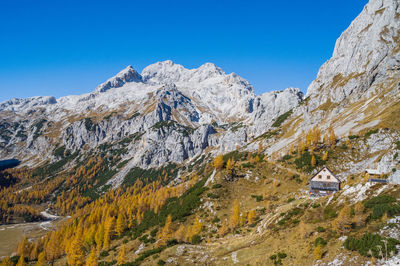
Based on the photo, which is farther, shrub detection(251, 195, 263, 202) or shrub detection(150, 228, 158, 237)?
shrub detection(150, 228, 158, 237)

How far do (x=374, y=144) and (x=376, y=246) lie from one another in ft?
272

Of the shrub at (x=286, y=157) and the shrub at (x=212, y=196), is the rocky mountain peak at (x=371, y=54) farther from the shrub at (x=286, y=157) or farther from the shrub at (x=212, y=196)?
the shrub at (x=212, y=196)

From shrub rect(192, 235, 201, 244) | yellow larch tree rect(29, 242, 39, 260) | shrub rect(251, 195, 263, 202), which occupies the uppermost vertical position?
shrub rect(251, 195, 263, 202)

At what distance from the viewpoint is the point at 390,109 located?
11438 cm

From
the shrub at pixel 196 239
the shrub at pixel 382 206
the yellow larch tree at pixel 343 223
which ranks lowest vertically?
the shrub at pixel 196 239

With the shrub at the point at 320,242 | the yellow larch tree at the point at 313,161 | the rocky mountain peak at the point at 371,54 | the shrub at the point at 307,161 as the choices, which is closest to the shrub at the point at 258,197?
the shrub at the point at 307,161

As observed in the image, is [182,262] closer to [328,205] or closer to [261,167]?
[328,205]

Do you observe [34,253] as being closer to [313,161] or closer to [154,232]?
[154,232]

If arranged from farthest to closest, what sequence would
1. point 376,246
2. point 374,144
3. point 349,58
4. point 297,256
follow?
1. point 349,58
2. point 374,144
3. point 297,256
4. point 376,246

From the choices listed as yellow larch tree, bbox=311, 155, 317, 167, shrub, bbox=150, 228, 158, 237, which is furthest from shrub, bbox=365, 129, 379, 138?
shrub, bbox=150, 228, 158, 237

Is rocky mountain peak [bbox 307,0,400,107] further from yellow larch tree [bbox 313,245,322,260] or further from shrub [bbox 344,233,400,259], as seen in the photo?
yellow larch tree [bbox 313,245,322,260]

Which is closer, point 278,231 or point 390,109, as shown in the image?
point 278,231

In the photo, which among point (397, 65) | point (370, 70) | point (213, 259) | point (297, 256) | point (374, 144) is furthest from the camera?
point (370, 70)

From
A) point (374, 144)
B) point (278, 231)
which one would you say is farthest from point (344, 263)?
point (374, 144)
